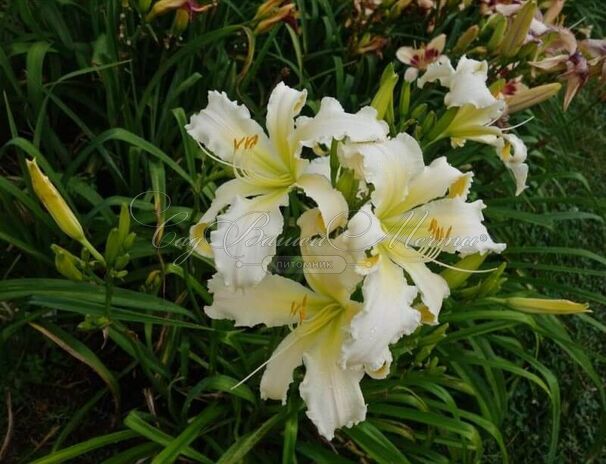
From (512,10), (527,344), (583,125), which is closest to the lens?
(512,10)

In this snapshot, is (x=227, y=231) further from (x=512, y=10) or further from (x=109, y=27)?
(x=512, y=10)

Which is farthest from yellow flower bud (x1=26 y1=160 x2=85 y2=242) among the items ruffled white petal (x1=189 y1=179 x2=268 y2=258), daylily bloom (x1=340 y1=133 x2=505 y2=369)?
daylily bloom (x1=340 y1=133 x2=505 y2=369)

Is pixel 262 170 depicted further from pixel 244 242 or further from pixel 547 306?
pixel 547 306

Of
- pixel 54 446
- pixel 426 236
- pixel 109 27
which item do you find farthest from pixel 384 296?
pixel 109 27

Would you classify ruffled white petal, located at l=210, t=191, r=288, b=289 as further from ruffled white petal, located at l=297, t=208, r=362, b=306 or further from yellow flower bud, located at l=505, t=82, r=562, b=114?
yellow flower bud, located at l=505, t=82, r=562, b=114

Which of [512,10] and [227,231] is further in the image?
[512,10]

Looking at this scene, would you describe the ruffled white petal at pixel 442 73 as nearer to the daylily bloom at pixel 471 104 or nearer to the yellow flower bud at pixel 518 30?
the daylily bloom at pixel 471 104

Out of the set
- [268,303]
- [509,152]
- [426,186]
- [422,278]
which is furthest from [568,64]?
[268,303]
